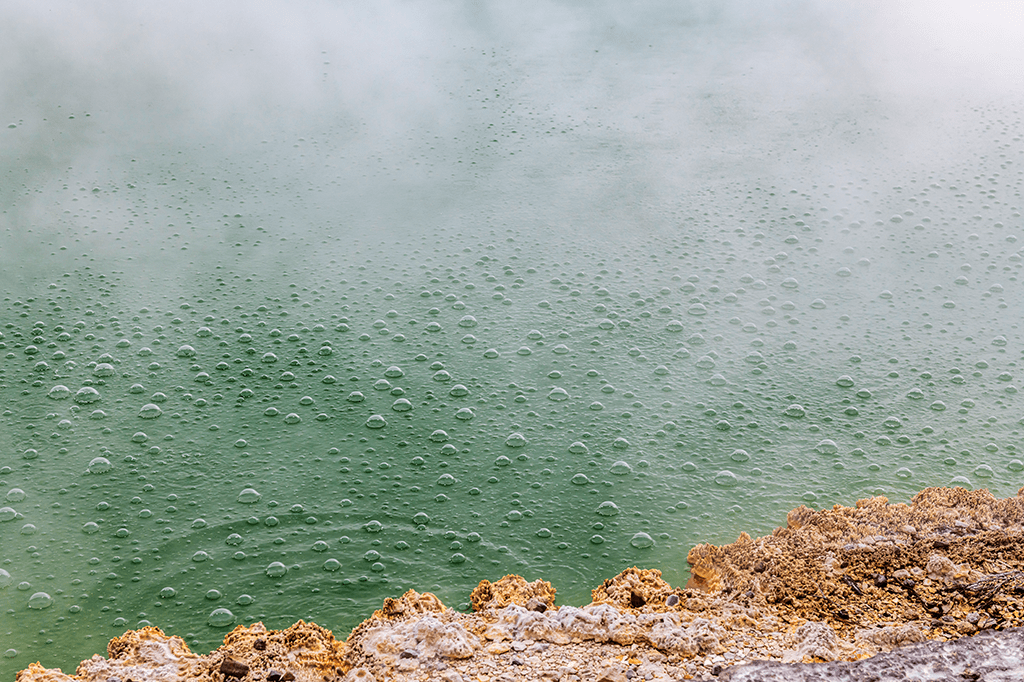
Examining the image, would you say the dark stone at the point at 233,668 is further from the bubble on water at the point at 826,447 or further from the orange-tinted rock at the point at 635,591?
the bubble on water at the point at 826,447

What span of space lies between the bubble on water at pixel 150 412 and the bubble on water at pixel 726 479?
4.72 ft

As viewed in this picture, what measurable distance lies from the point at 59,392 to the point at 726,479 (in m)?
1.76

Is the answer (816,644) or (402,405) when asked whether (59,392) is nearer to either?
(402,405)

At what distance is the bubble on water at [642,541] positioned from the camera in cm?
218

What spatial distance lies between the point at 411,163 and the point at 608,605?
2.33 m

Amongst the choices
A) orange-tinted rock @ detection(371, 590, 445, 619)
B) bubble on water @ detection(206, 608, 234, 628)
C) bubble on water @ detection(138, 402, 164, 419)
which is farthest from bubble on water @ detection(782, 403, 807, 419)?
bubble on water @ detection(138, 402, 164, 419)

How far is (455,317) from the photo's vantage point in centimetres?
292

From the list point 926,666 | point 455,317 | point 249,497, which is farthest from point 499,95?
point 926,666

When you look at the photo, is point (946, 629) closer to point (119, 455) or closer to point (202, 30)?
point (119, 455)

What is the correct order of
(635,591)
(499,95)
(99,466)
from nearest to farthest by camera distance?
(635,591)
(99,466)
(499,95)

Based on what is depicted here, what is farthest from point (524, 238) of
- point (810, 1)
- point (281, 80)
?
point (810, 1)

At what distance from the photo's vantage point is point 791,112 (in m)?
4.22

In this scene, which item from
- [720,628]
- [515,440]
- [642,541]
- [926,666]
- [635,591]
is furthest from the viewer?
[515,440]

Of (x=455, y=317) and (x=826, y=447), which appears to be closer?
(x=826, y=447)
